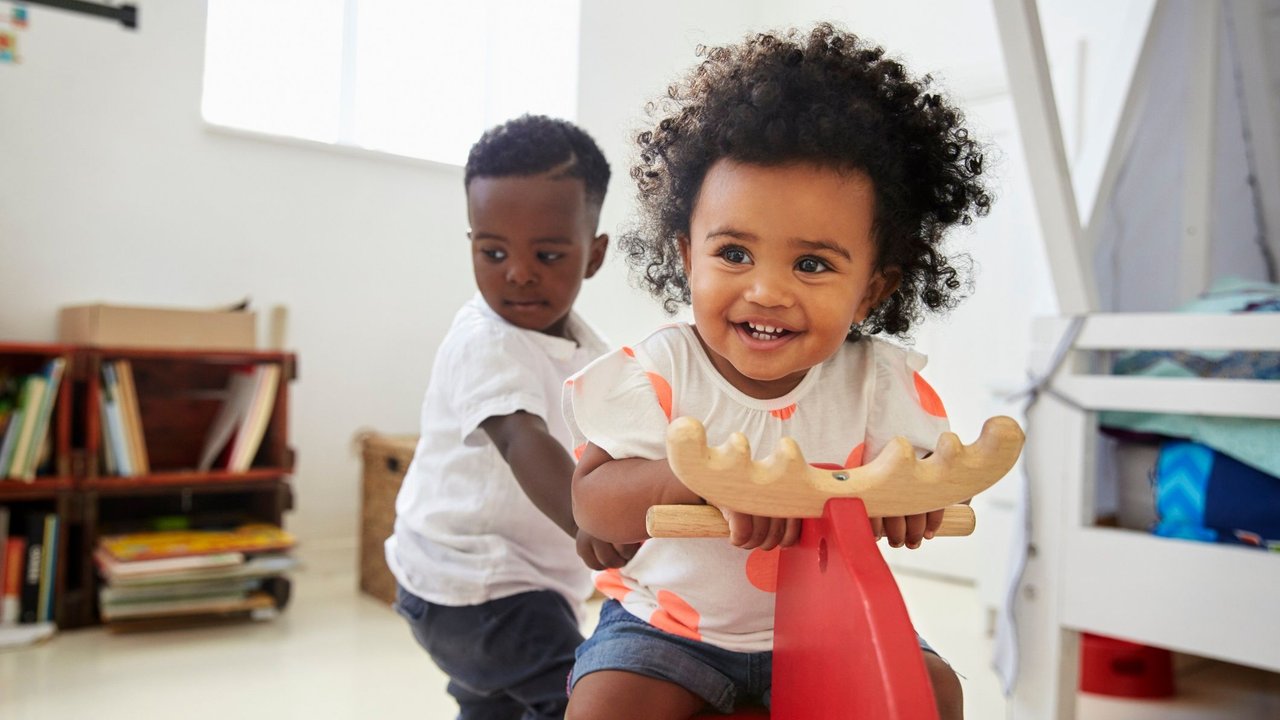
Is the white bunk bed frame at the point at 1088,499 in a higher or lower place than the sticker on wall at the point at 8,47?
lower

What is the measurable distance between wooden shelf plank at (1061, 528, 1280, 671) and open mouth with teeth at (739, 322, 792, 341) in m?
0.99

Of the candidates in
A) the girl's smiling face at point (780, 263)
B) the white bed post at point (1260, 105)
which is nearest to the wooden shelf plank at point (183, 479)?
the girl's smiling face at point (780, 263)

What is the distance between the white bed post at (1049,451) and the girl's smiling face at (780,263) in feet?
2.92

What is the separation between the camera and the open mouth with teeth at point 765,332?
689 mm

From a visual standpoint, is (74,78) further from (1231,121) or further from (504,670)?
(1231,121)

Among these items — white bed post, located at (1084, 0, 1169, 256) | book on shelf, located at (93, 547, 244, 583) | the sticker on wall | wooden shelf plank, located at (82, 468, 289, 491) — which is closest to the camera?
white bed post, located at (1084, 0, 1169, 256)

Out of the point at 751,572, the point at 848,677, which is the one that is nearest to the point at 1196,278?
the point at 751,572

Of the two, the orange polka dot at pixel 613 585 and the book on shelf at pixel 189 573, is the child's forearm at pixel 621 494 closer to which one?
the orange polka dot at pixel 613 585

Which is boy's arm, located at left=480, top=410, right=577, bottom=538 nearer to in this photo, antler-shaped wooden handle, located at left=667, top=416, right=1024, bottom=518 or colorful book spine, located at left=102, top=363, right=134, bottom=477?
antler-shaped wooden handle, located at left=667, top=416, right=1024, bottom=518

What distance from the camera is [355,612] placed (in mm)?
2514

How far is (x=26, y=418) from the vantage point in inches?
89.4

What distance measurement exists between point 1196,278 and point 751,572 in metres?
1.56

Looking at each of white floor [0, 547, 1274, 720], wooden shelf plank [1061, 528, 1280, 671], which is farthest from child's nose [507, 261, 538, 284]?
white floor [0, 547, 1274, 720]

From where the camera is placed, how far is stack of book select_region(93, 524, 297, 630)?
2271mm
